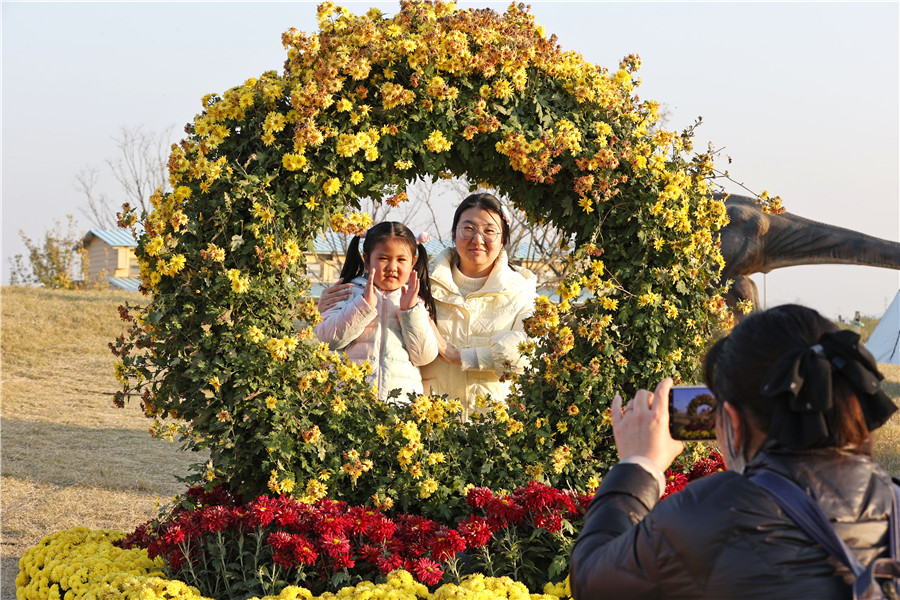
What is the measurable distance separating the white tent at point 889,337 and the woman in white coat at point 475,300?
35.7 ft

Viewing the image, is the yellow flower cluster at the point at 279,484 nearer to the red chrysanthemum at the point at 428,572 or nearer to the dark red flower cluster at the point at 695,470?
the red chrysanthemum at the point at 428,572

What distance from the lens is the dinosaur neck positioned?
224 inches

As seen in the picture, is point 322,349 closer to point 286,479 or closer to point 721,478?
point 286,479

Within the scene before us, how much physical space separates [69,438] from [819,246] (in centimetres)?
750

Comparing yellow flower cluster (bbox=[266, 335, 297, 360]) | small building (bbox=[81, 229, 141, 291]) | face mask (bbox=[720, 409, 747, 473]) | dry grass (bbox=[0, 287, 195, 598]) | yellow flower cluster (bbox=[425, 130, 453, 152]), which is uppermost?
small building (bbox=[81, 229, 141, 291])

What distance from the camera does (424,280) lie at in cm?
452

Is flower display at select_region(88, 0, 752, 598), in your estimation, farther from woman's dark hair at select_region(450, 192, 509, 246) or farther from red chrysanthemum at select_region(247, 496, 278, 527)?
woman's dark hair at select_region(450, 192, 509, 246)

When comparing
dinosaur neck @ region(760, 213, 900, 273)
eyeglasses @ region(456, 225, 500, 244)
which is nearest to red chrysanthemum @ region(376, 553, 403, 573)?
eyeglasses @ region(456, 225, 500, 244)

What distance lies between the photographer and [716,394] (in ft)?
5.06

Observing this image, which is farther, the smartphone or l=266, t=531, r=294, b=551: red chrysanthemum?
l=266, t=531, r=294, b=551: red chrysanthemum

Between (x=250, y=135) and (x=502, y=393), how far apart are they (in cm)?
183

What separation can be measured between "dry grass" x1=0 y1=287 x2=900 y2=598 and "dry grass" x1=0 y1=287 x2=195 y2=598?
0.01 meters

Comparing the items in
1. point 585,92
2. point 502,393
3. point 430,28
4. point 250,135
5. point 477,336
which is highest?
point 430,28

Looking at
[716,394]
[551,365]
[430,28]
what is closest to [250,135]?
[430,28]
